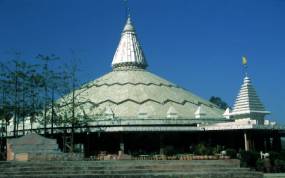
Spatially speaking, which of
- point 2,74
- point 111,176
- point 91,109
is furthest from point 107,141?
point 111,176

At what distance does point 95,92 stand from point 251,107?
17.9 m

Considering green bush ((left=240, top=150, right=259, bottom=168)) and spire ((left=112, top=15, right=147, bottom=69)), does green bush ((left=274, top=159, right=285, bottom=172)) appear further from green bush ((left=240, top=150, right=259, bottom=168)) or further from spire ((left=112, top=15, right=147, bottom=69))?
spire ((left=112, top=15, right=147, bottom=69))

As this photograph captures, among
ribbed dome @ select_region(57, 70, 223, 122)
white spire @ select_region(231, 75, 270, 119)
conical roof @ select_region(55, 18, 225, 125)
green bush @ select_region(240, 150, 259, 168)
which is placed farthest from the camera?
ribbed dome @ select_region(57, 70, 223, 122)

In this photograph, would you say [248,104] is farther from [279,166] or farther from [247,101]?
[279,166]

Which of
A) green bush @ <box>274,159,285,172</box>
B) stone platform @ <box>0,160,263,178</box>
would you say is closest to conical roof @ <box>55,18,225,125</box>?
green bush @ <box>274,159,285,172</box>

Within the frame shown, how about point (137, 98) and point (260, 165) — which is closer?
point (260, 165)

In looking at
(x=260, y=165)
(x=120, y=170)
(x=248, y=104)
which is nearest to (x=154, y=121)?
(x=248, y=104)

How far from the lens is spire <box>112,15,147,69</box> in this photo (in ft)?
206

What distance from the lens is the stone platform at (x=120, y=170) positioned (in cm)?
2094

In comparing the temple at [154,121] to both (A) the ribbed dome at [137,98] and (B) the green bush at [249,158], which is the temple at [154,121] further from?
(B) the green bush at [249,158]

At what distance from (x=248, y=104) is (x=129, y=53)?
69.1ft

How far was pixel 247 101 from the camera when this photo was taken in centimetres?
4728

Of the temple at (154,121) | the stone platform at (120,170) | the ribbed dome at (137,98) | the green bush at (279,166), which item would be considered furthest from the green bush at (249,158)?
the ribbed dome at (137,98)

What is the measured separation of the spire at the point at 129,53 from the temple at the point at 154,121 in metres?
5.18
